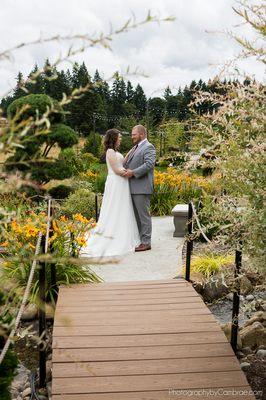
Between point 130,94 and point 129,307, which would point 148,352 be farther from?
point 130,94

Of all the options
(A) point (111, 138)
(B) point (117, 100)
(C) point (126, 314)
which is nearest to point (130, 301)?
(C) point (126, 314)

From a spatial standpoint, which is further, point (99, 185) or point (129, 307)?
point (99, 185)

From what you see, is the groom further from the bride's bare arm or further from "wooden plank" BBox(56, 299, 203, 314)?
"wooden plank" BBox(56, 299, 203, 314)

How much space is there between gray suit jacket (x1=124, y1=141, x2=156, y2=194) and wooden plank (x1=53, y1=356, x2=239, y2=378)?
15.1ft

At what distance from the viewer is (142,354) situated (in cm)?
387

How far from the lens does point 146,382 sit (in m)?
3.46

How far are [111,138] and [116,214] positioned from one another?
1.35 meters

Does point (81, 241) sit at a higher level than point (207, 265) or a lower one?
higher

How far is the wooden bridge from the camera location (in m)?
3.36

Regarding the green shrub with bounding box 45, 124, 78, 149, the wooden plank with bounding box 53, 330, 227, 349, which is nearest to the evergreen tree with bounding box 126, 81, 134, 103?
the green shrub with bounding box 45, 124, 78, 149

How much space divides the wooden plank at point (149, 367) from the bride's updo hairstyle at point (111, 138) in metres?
4.83

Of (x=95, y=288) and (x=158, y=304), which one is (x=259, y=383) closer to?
(x=158, y=304)

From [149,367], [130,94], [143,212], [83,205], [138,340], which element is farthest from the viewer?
[130,94]

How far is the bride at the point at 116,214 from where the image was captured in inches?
325
